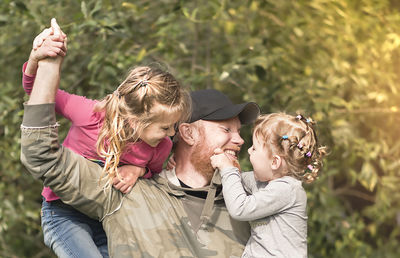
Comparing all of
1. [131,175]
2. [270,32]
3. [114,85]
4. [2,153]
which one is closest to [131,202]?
[131,175]

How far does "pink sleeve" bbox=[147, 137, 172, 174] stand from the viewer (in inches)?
98.6

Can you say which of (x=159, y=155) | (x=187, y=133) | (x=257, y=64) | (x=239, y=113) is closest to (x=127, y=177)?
(x=159, y=155)

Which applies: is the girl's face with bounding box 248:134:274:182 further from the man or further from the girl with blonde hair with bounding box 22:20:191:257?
the girl with blonde hair with bounding box 22:20:191:257

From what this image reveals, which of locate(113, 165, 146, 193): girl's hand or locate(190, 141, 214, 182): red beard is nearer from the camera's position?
locate(113, 165, 146, 193): girl's hand

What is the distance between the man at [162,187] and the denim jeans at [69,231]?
4.3 inches

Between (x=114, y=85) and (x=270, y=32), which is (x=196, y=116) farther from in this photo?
(x=270, y=32)

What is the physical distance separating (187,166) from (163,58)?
5.01 feet

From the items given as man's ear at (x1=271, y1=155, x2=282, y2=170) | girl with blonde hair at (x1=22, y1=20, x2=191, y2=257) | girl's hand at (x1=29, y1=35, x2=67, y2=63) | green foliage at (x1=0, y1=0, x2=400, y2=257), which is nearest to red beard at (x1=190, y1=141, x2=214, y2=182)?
girl with blonde hair at (x1=22, y1=20, x2=191, y2=257)

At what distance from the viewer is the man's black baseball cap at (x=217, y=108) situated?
2.63 meters

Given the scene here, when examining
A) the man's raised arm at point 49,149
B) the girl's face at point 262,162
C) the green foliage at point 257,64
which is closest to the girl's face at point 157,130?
the man's raised arm at point 49,149

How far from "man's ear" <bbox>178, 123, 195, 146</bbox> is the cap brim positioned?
0.09 m

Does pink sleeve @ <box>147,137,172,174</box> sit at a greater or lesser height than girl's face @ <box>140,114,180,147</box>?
lesser

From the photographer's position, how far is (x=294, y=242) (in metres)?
2.32

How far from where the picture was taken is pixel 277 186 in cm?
232
